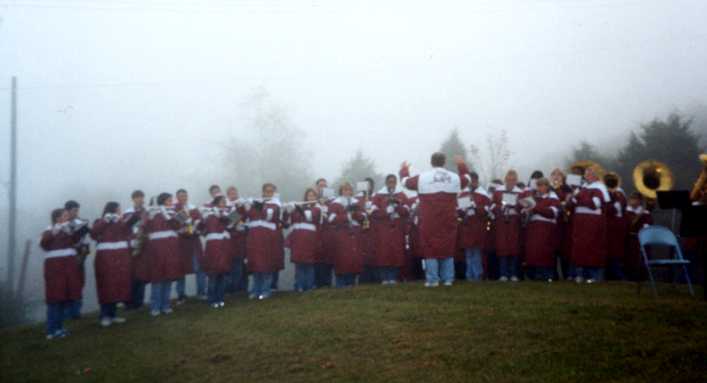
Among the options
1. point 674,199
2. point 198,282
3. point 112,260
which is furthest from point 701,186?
point 198,282

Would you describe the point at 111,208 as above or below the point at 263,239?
above

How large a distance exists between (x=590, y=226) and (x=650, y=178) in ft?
8.61

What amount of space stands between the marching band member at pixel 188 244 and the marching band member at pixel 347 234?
3192 mm

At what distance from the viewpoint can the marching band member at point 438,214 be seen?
1303cm

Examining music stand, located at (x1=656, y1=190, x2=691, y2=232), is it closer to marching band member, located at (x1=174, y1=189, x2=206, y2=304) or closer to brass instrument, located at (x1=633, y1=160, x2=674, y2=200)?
brass instrument, located at (x1=633, y1=160, x2=674, y2=200)

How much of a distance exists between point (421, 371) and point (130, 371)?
4.50 meters

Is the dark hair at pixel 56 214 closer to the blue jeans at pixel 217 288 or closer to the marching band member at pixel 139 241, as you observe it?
the marching band member at pixel 139 241

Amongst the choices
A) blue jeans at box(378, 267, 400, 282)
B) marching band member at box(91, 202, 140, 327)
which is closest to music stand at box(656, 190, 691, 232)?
blue jeans at box(378, 267, 400, 282)

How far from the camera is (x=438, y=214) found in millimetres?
13102

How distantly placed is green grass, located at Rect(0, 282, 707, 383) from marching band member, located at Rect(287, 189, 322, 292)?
5.55 ft

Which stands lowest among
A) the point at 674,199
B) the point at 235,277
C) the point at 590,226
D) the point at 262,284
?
the point at 235,277

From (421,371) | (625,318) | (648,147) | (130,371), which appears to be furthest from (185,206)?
(648,147)

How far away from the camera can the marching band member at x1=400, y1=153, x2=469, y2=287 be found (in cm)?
1303

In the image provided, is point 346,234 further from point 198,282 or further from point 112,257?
point 112,257
